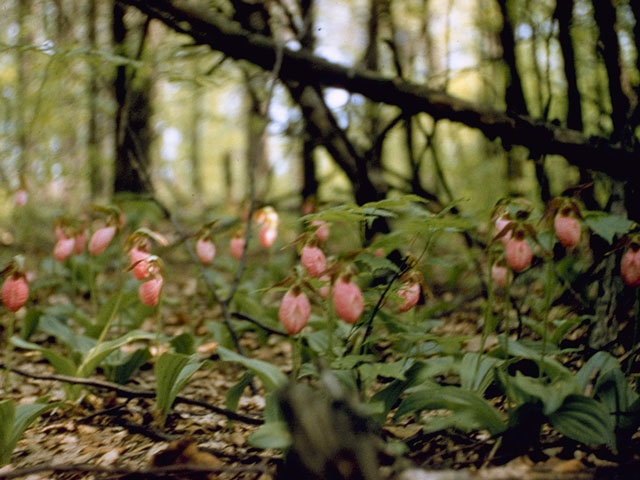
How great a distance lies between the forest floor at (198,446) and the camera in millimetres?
1259

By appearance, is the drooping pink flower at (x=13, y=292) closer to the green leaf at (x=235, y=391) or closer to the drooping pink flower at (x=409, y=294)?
the green leaf at (x=235, y=391)

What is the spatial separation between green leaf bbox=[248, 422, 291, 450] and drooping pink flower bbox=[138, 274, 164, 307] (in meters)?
0.92

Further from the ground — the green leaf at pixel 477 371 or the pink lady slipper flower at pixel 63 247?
the pink lady slipper flower at pixel 63 247

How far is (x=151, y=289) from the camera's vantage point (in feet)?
6.51

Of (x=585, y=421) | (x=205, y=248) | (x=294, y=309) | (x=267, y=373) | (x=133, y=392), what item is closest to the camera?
(x=585, y=421)

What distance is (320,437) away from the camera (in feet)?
3.09

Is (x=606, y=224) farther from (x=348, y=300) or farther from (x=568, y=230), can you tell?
(x=348, y=300)

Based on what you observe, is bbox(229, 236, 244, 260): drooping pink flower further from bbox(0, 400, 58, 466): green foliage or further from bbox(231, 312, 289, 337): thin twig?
bbox(0, 400, 58, 466): green foliage

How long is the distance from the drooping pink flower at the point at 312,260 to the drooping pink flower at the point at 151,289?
0.68m

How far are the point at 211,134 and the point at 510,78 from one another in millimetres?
17626

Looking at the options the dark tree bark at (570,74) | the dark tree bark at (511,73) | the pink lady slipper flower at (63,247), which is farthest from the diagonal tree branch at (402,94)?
the pink lady slipper flower at (63,247)

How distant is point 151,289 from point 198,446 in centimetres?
62

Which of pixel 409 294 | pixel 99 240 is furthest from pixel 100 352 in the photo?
pixel 409 294

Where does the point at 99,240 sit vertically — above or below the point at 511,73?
below
